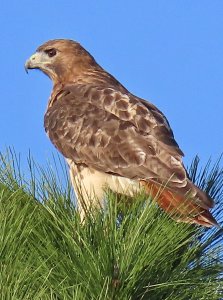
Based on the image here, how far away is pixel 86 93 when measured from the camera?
20.8ft

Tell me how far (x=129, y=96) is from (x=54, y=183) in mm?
2313

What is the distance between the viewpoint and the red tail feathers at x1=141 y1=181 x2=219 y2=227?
13.2ft

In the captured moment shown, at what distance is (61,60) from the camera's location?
7129mm

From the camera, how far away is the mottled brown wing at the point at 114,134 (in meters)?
5.37

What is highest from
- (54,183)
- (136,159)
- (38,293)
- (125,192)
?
(136,159)

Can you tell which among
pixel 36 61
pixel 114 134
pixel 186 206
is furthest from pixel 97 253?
pixel 36 61

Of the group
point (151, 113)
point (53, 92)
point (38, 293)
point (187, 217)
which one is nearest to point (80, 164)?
point (151, 113)

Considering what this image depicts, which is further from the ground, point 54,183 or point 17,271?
point 54,183

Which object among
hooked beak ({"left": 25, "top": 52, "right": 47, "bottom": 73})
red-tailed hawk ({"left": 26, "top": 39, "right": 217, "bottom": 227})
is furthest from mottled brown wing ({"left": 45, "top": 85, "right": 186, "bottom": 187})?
hooked beak ({"left": 25, "top": 52, "right": 47, "bottom": 73})

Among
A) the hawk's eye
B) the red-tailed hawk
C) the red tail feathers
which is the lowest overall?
the red tail feathers

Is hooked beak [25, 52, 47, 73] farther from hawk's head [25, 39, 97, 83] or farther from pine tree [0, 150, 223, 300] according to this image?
pine tree [0, 150, 223, 300]

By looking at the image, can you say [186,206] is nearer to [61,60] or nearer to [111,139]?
[111,139]

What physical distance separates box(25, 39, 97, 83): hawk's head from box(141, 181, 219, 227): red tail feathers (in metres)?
2.30

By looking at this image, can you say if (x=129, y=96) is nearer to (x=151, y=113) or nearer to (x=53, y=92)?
(x=151, y=113)
